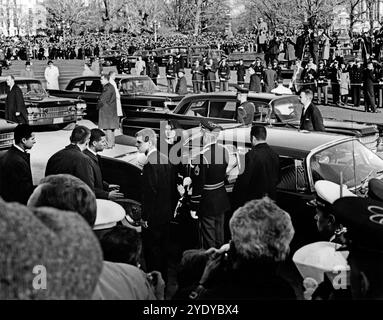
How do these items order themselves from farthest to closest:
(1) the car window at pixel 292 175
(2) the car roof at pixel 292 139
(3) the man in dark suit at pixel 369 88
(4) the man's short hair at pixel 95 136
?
(3) the man in dark suit at pixel 369 88, (4) the man's short hair at pixel 95 136, (2) the car roof at pixel 292 139, (1) the car window at pixel 292 175

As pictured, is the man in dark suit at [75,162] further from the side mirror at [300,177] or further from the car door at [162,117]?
the car door at [162,117]

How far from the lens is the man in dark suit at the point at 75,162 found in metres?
5.93

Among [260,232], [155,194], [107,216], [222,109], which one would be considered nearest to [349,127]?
[222,109]

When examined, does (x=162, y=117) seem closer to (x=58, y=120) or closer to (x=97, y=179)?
(x=97, y=179)

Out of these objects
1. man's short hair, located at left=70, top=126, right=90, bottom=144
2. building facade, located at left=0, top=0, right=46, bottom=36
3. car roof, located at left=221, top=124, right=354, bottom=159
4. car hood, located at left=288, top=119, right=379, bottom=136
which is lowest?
car hood, located at left=288, top=119, right=379, bottom=136

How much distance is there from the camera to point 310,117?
8.80m

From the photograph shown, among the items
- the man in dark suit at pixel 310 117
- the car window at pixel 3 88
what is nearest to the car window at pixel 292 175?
the man in dark suit at pixel 310 117

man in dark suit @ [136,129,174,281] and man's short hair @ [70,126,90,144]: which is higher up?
man's short hair @ [70,126,90,144]

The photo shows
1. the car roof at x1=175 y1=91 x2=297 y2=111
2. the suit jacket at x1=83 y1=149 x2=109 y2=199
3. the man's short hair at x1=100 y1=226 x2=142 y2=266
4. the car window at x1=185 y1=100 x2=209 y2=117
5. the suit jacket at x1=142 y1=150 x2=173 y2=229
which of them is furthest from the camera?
the car window at x1=185 y1=100 x2=209 y2=117

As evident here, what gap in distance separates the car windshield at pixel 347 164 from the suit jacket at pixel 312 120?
1.67 m

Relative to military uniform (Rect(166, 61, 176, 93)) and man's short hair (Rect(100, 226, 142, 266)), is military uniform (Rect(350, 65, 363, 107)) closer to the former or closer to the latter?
military uniform (Rect(166, 61, 176, 93))

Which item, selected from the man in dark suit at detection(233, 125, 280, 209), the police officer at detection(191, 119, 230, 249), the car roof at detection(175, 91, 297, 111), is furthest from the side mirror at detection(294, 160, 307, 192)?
the car roof at detection(175, 91, 297, 111)

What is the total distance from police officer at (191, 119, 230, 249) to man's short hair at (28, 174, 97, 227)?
10.1 feet

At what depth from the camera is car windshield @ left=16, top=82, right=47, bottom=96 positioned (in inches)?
611
